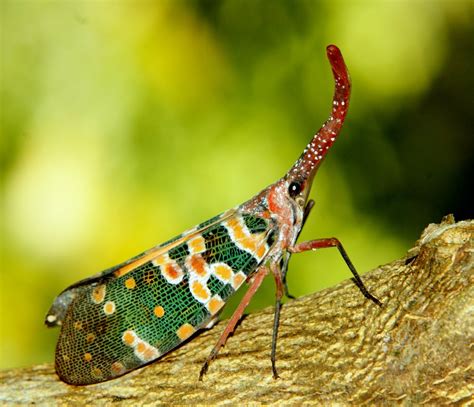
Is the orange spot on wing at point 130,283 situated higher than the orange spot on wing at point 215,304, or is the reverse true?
the orange spot on wing at point 130,283

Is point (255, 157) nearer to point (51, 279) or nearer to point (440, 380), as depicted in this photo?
point (51, 279)

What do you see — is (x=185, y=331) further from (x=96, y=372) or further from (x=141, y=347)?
(x=96, y=372)

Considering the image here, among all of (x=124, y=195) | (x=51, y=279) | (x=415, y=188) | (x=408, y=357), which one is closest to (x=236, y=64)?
(x=124, y=195)

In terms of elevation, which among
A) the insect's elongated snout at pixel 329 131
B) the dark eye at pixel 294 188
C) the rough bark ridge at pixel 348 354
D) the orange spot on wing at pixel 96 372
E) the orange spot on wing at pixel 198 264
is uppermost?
the insect's elongated snout at pixel 329 131

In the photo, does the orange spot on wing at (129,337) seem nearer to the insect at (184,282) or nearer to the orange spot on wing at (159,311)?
the insect at (184,282)

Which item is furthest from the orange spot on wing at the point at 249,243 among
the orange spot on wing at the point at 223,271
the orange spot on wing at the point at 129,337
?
the orange spot on wing at the point at 129,337

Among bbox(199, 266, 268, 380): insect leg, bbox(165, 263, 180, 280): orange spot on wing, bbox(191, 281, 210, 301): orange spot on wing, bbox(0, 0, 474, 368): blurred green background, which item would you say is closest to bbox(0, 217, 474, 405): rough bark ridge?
bbox(199, 266, 268, 380): insect leg

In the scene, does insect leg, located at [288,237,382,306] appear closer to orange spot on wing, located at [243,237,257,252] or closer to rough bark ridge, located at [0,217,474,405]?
rough bark ridge, located at [0,217,474,405]
